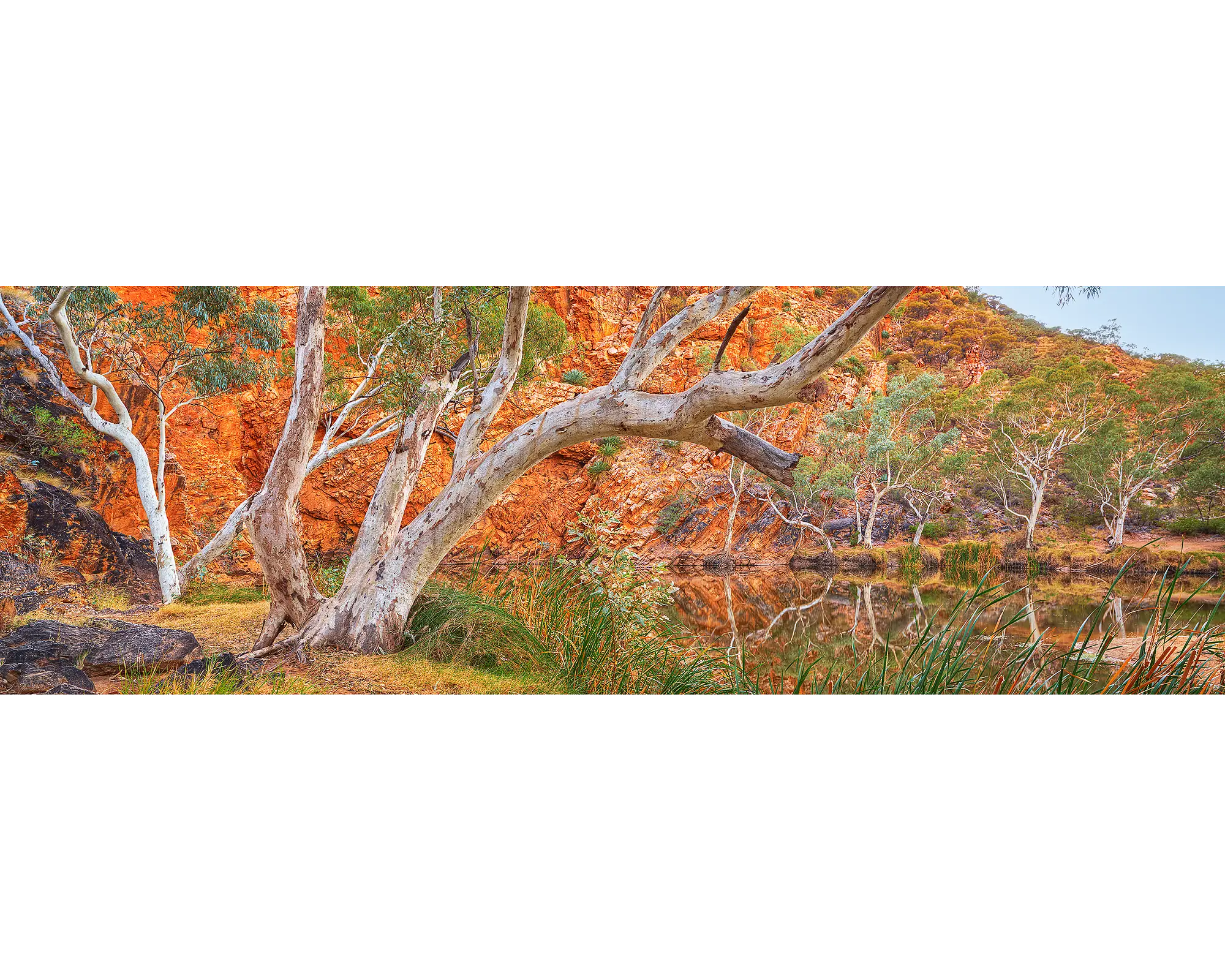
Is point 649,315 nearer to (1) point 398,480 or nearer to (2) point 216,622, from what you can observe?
(1) point 398,480

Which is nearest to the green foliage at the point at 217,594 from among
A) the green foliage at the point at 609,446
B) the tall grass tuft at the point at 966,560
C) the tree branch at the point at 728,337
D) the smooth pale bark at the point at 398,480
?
the smooth pale bark at the point at 398,480

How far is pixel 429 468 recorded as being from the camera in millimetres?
3982

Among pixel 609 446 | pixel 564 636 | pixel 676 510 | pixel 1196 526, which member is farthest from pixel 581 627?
pixel 1196 526

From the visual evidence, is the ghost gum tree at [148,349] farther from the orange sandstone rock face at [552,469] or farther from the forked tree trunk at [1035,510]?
the forked tree trunk at [1035,510]

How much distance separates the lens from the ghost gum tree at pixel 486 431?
2.94 meters

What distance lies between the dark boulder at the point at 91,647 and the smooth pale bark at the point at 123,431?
0.24 meters

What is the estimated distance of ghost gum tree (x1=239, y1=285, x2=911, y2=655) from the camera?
2943 mm

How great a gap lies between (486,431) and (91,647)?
2.20 m
